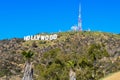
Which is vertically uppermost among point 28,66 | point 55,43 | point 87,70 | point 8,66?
point 55,43

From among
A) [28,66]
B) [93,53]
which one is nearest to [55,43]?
[93,53]

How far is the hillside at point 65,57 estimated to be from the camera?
7706 centimetres

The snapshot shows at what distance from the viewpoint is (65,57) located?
90.1 m

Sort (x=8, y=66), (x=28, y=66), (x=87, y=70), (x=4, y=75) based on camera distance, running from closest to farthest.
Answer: (x=28, y=66), (x=87, y=70), (x=4, y=75), (x=8, y=66)

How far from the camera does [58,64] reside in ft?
266

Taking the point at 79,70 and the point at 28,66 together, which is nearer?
the point at 28,66

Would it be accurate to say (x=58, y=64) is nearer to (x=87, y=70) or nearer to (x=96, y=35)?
Result: (x=87, y=70)

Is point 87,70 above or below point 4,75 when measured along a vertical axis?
below

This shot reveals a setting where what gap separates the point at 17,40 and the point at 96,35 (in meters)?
34.3

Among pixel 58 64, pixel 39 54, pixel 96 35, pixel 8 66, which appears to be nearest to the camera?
pixel 58 64

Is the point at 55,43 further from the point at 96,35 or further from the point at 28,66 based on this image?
the point at 28,66

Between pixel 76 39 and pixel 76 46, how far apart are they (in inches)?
750

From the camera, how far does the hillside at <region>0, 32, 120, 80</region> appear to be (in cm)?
7706

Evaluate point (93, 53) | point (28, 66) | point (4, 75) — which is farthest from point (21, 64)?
point (28, 66)
